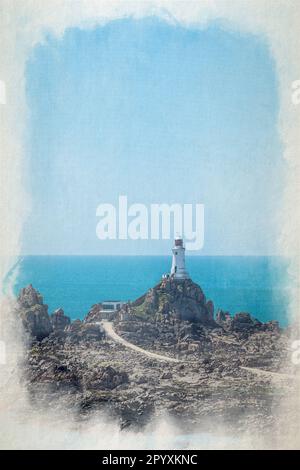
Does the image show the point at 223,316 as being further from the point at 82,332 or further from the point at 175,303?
the point at 82,332

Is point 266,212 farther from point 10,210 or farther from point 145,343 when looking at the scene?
point 10,210

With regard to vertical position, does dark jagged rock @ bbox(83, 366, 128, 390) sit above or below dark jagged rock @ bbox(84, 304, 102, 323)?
below

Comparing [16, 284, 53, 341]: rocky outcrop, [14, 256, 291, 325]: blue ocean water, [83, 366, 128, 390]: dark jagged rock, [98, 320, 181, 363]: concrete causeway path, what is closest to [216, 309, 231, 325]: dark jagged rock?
[14, 256, 291, 325]: blue ocean water

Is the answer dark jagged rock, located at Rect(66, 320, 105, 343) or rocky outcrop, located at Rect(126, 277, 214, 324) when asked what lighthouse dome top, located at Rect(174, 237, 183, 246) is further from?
dark jagged rock, located at Rect(66, 320, 105, 343)

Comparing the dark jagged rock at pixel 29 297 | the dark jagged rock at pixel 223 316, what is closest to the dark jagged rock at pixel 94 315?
the dark jagged rock at pixel 29 297

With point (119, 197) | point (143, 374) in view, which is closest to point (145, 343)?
point (143, 374)

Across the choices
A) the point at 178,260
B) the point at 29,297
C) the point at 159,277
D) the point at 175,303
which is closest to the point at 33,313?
the point at 29,297
